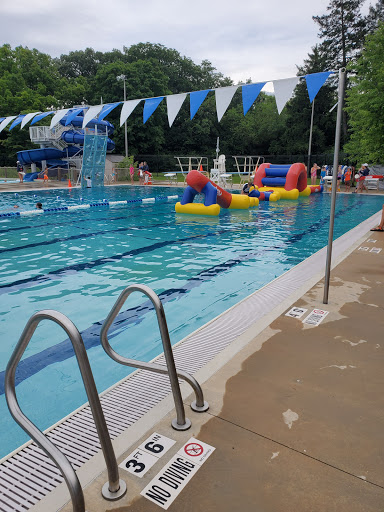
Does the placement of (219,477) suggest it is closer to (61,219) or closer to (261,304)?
(261,304)

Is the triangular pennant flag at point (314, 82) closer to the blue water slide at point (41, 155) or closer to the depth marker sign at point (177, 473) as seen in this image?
the depth marker sign at point (177, 473)

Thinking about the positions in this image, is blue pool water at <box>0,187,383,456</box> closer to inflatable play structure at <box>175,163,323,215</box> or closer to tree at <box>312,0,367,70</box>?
inflatable play structure at <box>175,163,323,215</box>

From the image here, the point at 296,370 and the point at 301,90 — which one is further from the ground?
the point at 301,90

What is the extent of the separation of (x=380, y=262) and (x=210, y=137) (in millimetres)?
41807

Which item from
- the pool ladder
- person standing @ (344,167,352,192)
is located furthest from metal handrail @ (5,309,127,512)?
person standing @ (344,167,352,192)

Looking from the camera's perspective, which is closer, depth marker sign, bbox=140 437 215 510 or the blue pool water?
depth marker sign, bbox=140 437 215 510

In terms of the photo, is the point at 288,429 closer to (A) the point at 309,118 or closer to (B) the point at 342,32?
(A) the point at 309,118

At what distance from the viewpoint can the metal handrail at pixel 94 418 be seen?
153 cm

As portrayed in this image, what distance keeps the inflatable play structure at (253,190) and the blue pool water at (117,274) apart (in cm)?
54

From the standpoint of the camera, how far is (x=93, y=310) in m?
4.93

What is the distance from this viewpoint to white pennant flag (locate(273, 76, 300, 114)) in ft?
26.9

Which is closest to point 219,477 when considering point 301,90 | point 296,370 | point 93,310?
point 296,370

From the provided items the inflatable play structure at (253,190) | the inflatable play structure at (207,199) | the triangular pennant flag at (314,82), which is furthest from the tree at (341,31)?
the triangular pennant flag at (314,82)

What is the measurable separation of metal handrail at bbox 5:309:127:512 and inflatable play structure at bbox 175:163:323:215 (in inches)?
427
